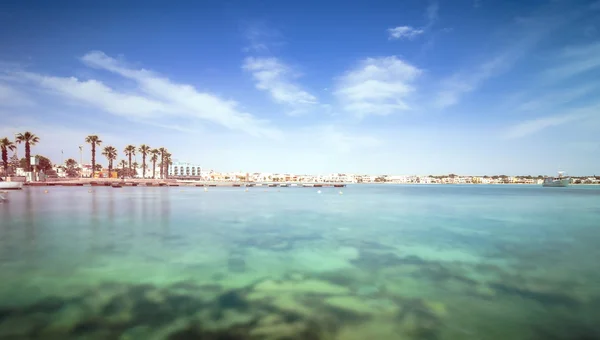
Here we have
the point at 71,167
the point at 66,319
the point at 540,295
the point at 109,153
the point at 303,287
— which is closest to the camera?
the point at 66,319

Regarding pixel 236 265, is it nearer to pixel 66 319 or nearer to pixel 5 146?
pixel 66 319

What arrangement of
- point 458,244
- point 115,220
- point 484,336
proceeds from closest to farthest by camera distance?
point 484,336
point 458,244
point 115,220

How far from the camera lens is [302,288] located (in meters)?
10.6

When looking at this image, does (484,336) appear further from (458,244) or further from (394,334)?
(458,244)

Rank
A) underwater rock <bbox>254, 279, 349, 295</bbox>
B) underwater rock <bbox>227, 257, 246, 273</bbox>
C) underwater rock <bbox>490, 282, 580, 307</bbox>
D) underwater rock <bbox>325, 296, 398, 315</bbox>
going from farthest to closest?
underwater rock <bbox>227, 257, 246, 273</bbox>
underwater rock <bbox>254, 279, 349, 295</bbox>
underwater rock <bbox>490, 282, 580, 307</bbox>
underwater rock <bbox>325, 296, 398, 315</bbox>

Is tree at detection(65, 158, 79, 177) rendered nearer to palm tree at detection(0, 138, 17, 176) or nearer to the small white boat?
palm tree at detection(0, 138, 17, 176)

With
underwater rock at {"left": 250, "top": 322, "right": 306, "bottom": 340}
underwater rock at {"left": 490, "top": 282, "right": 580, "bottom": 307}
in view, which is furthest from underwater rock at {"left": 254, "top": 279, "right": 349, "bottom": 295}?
underwater rock at {"left": 490, "top": 282, "right": 580, "bottom": 307}

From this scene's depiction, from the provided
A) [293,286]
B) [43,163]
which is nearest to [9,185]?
[293,286]

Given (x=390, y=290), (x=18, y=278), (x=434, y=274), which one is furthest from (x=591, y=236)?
(x=18, y=278)

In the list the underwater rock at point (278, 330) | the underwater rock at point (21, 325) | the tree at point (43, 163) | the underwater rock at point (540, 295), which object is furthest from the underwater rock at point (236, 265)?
the tree at point (43, 163)

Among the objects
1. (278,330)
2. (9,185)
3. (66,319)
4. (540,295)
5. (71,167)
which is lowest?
(540,295)

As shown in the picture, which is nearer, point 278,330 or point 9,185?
point 278,330

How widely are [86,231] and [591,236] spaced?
3525 cm

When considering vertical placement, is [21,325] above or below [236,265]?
above
